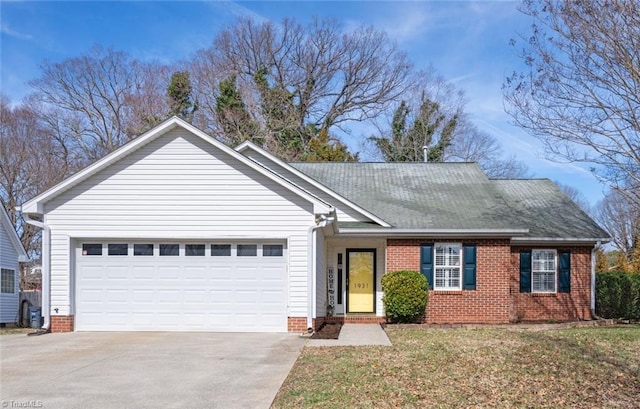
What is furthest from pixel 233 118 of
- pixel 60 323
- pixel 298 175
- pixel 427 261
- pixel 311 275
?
pixel 311 275

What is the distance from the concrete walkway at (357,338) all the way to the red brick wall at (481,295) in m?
2.06

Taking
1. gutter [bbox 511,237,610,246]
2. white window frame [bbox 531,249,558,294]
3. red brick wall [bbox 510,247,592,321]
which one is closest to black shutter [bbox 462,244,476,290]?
gutter [bbox 511,237,610,246]

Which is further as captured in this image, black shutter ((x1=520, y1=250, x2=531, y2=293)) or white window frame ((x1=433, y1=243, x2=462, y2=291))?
black shutter ((x1=520, y1=250, x2=531, y2=293))

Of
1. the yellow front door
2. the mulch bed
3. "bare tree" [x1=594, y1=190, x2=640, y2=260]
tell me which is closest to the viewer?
the mulch bed

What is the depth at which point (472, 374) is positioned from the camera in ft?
29.1

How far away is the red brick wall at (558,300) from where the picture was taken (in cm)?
1830

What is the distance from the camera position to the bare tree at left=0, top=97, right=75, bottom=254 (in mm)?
32531

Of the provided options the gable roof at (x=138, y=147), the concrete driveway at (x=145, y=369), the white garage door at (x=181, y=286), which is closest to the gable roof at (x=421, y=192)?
the gable roof at (x=138, y=147)

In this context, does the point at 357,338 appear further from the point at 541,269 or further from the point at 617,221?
the point at 617,221

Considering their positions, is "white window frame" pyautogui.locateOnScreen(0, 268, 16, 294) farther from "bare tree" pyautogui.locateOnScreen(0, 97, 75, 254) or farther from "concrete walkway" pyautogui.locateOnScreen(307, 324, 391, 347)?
"concrete walkway" pyautogui.locateOnScreen(307, 324, 391, 347)

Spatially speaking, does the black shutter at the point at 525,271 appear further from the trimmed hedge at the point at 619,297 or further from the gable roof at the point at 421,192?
the trimmed hedge at the point at 619,297

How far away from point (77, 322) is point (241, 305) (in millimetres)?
3945

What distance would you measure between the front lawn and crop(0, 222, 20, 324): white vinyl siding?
52.6ft

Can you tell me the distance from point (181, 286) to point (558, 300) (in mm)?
10980
